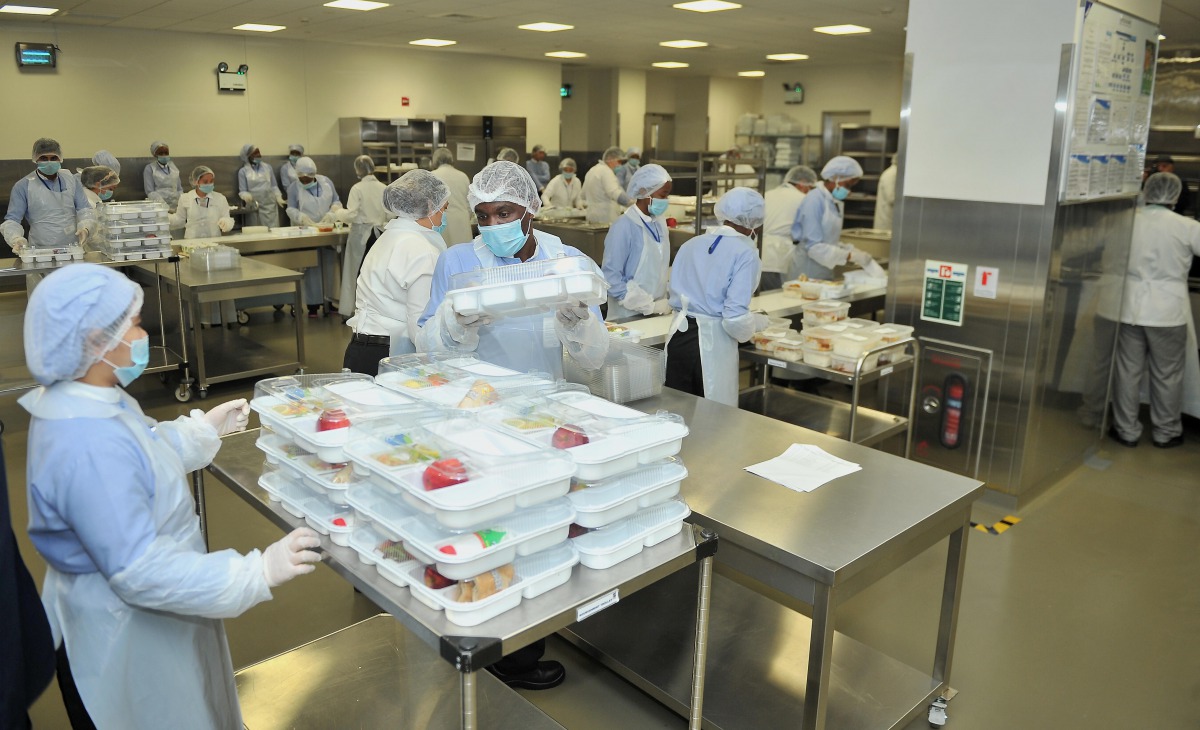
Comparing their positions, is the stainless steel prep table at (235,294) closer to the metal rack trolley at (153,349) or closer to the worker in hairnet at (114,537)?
the metal rack trolley at (153,349)

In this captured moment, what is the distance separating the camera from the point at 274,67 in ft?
34.4

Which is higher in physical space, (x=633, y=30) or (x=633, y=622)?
(x=633, y=30)

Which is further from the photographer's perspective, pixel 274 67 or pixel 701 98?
pixel 701 98

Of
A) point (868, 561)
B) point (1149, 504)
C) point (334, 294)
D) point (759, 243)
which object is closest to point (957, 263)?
point (1149, 504)

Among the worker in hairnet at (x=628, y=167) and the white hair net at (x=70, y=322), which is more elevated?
the worker in hairnet at (x=628, y=167)

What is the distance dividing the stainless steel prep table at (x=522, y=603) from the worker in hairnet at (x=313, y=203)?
694cm

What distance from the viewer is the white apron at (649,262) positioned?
5.02 m

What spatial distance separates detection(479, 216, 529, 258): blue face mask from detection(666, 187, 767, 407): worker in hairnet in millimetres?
1448

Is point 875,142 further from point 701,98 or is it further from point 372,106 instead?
point 372,106

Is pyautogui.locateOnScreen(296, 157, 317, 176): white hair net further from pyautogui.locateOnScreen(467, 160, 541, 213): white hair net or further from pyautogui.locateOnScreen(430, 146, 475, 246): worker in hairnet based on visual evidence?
pyautogui.locateOnScreen(467, 160, 541, 213): white hair net

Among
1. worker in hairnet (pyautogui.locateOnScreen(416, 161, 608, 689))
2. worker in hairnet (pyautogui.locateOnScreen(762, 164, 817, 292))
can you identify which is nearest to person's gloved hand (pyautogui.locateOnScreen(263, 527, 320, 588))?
worker in hairnet (pyautogui.locateOnScreen(416, 161, 608, 689))

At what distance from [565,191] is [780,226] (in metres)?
5.00

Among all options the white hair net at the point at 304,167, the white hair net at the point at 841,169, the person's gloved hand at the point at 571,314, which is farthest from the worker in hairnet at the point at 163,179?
the person's gloved hand at the point at 571,314

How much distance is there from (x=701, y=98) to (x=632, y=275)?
11008 mm
